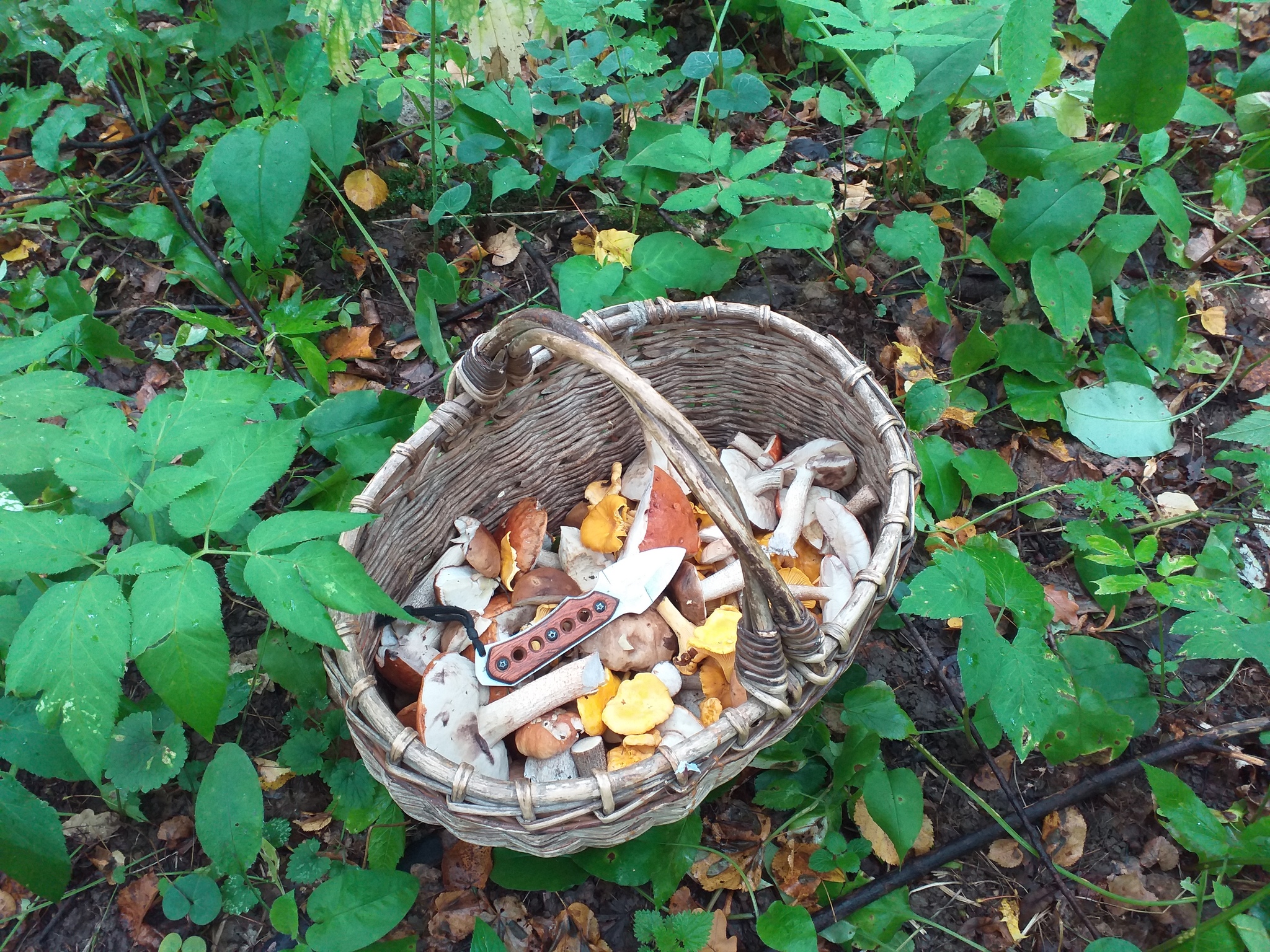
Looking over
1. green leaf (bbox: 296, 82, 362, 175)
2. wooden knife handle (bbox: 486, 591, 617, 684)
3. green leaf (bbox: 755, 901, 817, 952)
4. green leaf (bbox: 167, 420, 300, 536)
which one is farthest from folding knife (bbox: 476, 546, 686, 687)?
green leaf (bbox: 296, 82, 362, 175)

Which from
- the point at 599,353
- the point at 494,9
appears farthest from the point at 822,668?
the point at 494,9

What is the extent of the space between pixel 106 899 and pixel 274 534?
1.27 meters

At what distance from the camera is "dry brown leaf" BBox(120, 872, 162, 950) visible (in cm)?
181

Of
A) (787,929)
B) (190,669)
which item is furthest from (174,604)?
(787,929)

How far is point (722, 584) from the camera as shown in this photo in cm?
192

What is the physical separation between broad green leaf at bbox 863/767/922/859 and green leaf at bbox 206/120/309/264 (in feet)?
6.78

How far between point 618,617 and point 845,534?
0.61 m

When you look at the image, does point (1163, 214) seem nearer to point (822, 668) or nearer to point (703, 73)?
point (703, 73)

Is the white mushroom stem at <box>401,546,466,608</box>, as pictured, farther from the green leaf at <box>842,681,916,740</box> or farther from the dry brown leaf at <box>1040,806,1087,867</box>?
the dry brown leaf at <box>1040,806,1087,867</box>

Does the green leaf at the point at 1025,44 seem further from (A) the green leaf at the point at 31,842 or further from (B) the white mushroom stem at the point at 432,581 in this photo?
(A) the green leaf at the point at 31,842

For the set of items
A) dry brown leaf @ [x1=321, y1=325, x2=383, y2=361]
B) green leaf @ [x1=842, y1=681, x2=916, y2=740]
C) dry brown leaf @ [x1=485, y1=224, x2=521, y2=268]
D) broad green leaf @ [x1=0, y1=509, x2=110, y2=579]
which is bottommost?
green leaf @ [x1=842, y1=681, x2=916, y2=740]

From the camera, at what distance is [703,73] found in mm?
2424

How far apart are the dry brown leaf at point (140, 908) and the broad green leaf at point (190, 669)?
3.19 feet

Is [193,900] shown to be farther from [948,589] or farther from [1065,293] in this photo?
[1065,293]
